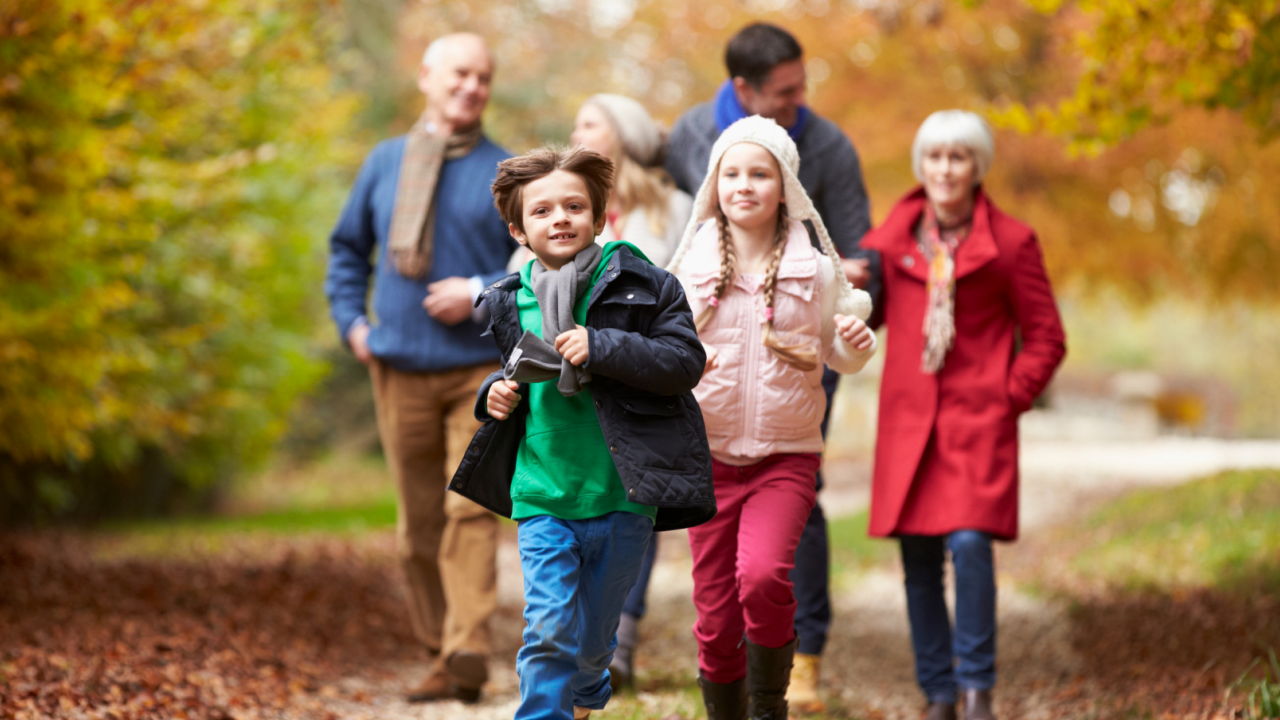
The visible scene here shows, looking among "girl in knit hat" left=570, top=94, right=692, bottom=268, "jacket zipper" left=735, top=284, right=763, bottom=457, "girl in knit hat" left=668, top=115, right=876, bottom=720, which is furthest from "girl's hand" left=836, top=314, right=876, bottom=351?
"girl in knit hat" left=570, top=94, right=692, bottom=268

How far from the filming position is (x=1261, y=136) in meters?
5.07

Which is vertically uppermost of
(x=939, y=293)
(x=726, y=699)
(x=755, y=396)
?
(x=939, y=293)

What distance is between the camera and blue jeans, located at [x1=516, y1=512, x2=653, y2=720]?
2756mm

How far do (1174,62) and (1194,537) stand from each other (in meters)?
3.54

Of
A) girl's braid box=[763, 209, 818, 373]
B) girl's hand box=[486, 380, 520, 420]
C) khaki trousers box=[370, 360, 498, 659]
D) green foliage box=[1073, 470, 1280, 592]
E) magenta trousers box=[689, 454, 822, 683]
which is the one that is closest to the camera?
girl's hand box=[486, 380, 520, 420]

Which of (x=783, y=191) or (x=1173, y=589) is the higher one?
(x=783, y=191)

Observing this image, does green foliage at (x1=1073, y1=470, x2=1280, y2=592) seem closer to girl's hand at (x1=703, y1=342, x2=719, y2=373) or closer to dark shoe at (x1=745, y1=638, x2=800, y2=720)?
dark shoe at (x1=745, y1=638, x2=800, y2=720)

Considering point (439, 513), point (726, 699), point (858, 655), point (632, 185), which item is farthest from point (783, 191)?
point (858, 655)

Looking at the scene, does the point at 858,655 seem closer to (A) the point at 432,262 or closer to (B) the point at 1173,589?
(B) the point at 1173,589

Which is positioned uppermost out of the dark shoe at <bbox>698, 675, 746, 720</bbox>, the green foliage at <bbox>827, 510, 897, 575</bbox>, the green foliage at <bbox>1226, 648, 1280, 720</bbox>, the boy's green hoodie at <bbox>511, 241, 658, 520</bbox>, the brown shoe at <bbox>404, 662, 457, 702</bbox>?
Result: the boy's green hoodie at <bbox>511, 241, 658, 520</bbox>

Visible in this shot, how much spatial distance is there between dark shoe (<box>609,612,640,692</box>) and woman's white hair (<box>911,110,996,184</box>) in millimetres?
2018

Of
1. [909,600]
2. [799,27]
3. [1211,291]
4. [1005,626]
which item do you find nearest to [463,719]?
[909,600]

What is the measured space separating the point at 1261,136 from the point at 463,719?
13.7ft

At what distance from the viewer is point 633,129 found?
4438 mm
